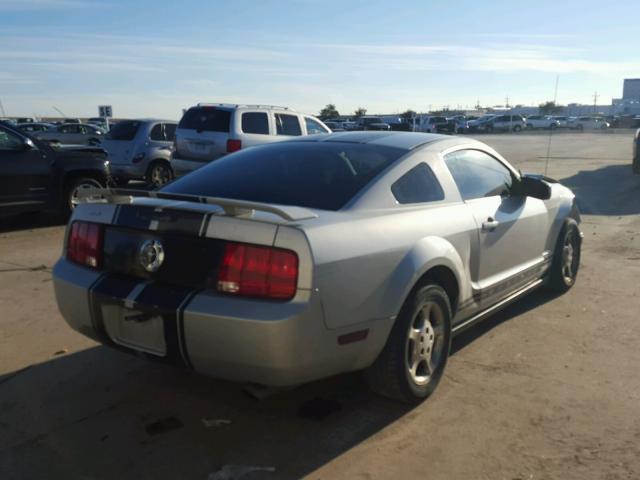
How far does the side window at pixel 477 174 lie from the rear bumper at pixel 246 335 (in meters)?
1.52

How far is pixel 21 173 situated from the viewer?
30.7 feet

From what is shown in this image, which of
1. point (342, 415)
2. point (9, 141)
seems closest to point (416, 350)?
point (342, 415)

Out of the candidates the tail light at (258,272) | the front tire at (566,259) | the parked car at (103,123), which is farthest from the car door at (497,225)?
the parked car at (103,123)

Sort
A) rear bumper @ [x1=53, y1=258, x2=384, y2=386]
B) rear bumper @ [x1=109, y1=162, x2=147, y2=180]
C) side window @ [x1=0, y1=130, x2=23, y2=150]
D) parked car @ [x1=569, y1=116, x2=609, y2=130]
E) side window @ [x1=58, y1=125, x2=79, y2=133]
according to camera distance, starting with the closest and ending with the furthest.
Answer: rear bumper @ [x1=53, y1=258, x2=384, y2=386], side window @ [x1=0, y1=130, x2=23, y2=150], rear bumper @ [x1=109, y1=162, x2=147, y2=180], side window @ [x1=58, y1=125, x2=79, y2=133], parked car @ [x1=569, y1=116, x2=609, y2=130]

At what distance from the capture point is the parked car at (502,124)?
62219 mm

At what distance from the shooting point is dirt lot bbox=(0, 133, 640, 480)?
10.6 feet

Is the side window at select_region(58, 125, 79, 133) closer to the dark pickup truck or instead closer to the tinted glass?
the tinted glass

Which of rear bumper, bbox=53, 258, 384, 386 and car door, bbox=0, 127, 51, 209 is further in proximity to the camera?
car door, bbox=0, 127, 51, 209

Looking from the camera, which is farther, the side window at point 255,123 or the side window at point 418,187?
the side window at point 255,123

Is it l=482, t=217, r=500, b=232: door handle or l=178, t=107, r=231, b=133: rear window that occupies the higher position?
l=178, t=107, r=231, b=133: rear window

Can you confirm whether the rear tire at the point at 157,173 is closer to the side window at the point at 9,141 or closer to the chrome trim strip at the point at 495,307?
the side window at the point at 9,141

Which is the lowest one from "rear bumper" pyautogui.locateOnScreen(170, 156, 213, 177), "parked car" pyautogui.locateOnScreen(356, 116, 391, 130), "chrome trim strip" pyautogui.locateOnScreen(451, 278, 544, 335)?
"chrome trim strip" pyautogui.locateOnScreen(451, 278, 544, 335)

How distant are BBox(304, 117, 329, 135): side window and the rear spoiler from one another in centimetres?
1044

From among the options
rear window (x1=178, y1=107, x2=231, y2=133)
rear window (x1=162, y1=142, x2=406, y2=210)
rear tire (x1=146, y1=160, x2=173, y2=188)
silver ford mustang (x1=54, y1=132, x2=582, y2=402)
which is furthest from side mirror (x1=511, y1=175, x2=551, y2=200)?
rear tire (x1=146, y1=160, x2=173, y2=188)
